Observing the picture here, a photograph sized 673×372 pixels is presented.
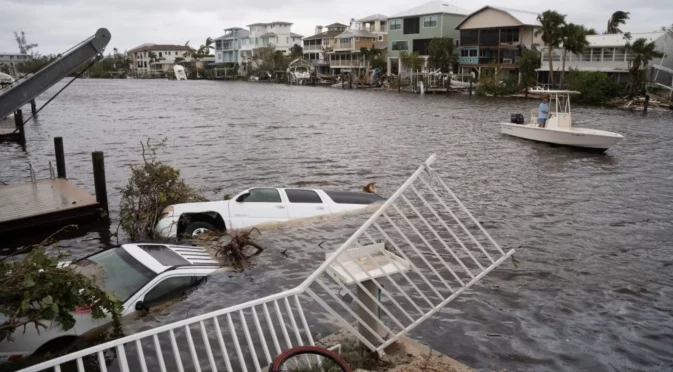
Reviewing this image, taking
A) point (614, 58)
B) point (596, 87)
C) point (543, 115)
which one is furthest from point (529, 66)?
point (543, 115)

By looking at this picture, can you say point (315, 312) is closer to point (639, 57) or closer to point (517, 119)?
point (517, 119)

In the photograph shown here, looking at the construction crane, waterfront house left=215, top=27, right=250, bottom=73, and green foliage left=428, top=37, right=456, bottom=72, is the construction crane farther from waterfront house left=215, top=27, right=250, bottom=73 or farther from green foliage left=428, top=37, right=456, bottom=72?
waterfront house left=215, top=27, right=250, bottom=73

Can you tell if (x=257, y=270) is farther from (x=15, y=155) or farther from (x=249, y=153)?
(x=15, y=155)

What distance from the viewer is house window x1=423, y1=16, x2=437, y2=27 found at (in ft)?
278

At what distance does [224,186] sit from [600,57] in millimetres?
56029

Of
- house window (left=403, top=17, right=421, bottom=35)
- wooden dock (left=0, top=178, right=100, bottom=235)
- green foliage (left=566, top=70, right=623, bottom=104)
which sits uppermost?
house window (left=403, top=17, right=421, bottom=35)

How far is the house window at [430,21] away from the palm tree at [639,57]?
104 ft

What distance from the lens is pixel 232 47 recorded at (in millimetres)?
153250

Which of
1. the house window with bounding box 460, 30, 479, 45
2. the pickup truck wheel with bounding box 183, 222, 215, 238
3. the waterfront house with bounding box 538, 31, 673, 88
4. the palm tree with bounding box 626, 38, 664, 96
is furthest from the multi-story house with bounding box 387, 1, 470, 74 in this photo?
the pickup truck wheel with bounding box 183, 222, 215, 238

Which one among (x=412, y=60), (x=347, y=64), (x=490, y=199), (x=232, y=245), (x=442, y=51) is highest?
(x=442, y=51)

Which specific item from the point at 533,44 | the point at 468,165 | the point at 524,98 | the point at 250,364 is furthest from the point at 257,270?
the point at 533,44

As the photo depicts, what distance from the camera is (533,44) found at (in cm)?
7331

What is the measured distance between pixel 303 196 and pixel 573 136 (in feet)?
69.2

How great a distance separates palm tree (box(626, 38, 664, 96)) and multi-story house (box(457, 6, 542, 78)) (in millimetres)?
15606
